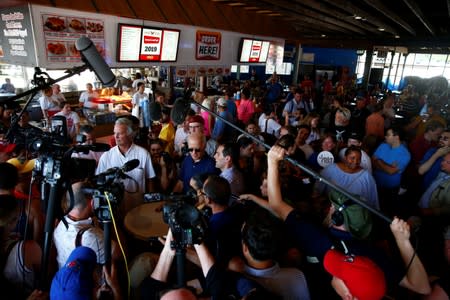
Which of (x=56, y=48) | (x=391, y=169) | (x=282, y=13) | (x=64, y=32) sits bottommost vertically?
(x=391, y=169)

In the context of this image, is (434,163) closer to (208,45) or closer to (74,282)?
(74,282)

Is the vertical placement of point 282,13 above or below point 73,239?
above

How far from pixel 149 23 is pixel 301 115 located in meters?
3.80

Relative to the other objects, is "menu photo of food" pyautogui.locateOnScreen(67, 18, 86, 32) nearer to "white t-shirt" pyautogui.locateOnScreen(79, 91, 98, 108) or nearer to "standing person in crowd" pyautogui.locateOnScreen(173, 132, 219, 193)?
"standing person in crowd" pyautogui.locateOnScreen(173, 132, 219, 193)

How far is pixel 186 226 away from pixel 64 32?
13.6 feet

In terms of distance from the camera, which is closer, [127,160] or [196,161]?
[127,160]

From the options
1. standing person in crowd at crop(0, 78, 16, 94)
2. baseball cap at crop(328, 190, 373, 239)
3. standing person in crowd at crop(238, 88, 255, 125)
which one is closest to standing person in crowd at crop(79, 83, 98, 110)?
standing person in crowd at crop(0, 78, 16, 94)

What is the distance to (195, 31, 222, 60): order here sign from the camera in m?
6.38

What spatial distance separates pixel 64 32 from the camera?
167 inches

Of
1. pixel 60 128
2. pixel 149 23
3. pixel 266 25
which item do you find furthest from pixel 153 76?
pixel 60 128

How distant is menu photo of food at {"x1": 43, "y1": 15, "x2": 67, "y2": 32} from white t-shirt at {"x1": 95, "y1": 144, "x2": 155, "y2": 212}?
7.26ft

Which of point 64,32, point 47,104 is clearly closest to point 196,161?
point 64,32

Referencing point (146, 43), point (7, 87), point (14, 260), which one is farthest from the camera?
point (7, 87)

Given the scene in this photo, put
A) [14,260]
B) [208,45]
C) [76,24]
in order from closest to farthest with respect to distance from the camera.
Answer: [14,260] → [76,24] → [208,45]
